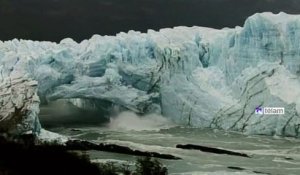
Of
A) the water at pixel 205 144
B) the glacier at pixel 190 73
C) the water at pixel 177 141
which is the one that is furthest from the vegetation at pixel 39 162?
the glacier at pixel 190 73

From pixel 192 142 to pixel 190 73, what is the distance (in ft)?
15.8

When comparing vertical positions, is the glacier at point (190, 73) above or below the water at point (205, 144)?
above

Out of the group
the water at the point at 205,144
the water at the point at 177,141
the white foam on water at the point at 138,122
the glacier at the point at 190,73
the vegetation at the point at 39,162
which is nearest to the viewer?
the vegetation at the point at 39,162

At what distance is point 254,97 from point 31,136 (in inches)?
453

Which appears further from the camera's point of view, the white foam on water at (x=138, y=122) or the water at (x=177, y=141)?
the white foam on water at (x=138, y=122)

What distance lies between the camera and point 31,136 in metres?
20.2

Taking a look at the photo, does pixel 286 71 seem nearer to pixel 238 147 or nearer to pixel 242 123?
pixel 242 123

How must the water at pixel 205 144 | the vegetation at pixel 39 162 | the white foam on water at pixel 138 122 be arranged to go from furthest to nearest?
the white foam on water at pixel 138 122
the water at pixel 205 144
the vegetation at pixel 39 162

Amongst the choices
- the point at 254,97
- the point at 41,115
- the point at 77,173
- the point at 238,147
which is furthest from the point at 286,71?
the point at 77,173

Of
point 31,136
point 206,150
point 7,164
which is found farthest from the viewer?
point 206,150

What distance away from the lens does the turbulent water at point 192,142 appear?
70.2 ft

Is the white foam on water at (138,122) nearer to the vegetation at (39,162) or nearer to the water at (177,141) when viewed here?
the water at (177,141)

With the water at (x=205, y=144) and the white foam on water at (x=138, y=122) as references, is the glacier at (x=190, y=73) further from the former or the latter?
the water at (x=205, y=144)

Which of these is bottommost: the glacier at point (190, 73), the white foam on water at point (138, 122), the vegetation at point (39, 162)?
the vegetation at point (39, 162)
